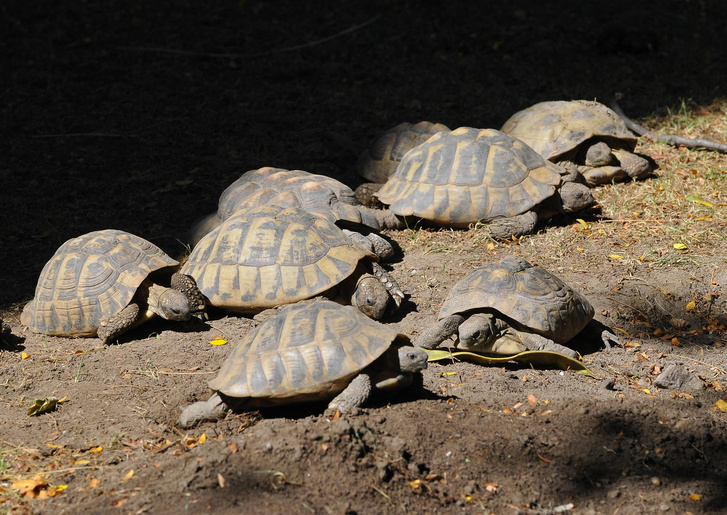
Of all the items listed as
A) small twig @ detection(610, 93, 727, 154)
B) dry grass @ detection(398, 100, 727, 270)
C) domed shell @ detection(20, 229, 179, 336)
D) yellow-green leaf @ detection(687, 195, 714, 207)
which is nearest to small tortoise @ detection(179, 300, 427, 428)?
domed shell @ detection(20, 229, 179, 336)

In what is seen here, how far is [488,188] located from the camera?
6.51m

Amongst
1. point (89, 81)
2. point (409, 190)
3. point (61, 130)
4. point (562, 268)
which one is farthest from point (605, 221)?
point (89, 81)

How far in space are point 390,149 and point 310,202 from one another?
5.79 ft

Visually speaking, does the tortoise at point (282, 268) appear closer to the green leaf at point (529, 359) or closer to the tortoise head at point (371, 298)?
the tortoise head at point (371, 298)

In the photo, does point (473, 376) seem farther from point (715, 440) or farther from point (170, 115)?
point (170, 115)

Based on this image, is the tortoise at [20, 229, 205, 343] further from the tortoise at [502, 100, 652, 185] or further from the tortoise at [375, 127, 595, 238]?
the tortoise at [502, 100, 652, 185]

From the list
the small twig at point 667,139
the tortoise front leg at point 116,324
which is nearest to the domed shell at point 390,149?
the small twig at point 667,139

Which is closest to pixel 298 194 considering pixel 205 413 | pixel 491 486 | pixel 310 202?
pixel 310 202

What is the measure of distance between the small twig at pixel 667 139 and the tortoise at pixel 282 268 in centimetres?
441

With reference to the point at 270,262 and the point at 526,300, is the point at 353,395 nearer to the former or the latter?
the point at 526,300

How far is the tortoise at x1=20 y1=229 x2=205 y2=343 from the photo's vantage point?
5.07 metres

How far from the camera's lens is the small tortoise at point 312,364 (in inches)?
145

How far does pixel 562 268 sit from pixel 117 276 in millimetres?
3489

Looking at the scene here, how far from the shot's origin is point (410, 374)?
3.89 metres
